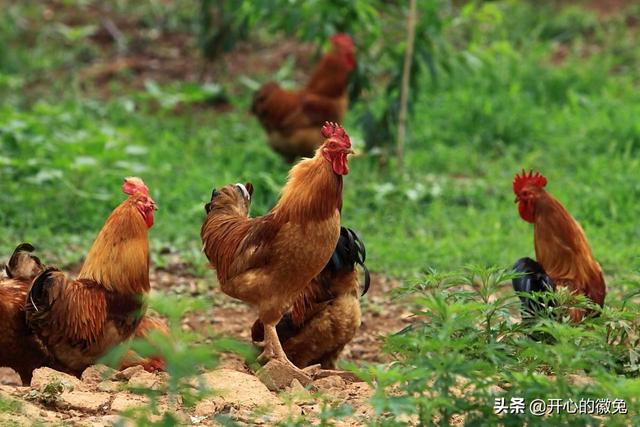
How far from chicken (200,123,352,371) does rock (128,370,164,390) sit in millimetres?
676

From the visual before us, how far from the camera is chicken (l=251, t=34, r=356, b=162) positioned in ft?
32.9

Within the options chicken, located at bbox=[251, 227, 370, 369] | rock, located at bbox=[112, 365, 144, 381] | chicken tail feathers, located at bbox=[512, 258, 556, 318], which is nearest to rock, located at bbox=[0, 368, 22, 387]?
rock, located at bbox=[112, 365, 144, 381]

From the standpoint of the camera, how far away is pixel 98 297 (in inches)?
213

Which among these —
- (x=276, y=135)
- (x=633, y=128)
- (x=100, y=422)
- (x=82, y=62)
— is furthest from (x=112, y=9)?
(x=100, y=422)

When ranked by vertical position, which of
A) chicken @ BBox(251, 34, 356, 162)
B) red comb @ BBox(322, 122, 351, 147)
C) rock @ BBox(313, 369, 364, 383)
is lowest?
rock @ BBox(313, 369, 364, 383)

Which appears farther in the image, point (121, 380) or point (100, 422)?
point (121, 380)

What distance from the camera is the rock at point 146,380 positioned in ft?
15.6

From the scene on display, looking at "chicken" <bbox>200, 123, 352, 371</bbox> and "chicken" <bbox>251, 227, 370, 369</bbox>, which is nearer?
"chicken" <bbox>200, 123, 352, 371</bbox>

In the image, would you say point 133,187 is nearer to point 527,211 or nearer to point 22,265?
point 22,265

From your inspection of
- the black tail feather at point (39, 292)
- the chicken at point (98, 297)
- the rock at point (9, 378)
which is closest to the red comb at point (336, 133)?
the chicken at point (98, 297)

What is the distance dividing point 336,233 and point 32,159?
4356 millimetres

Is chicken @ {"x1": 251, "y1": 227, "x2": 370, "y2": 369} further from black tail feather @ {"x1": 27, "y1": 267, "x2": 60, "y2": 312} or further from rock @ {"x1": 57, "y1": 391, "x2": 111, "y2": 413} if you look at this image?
rock @ {"x1": 57, "y1": 391, "x2": 111, "y2": 413}

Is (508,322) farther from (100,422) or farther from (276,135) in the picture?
(276,135)

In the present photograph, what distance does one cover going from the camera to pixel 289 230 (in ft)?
17.4
